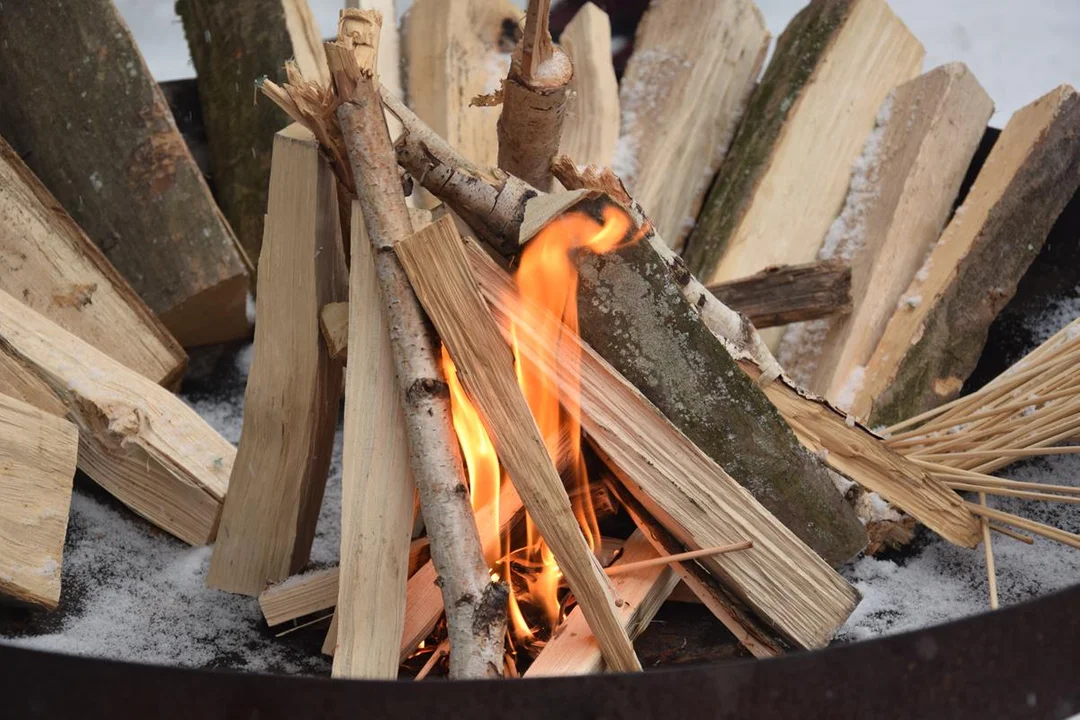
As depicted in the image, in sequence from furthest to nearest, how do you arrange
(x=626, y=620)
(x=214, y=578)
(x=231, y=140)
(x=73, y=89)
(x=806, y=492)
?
(x=231, y=140)
(x=73, y=89)
(x=214, y=578)
(x=806, y=492)
(x=626, y=620)

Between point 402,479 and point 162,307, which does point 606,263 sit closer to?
point 402,479

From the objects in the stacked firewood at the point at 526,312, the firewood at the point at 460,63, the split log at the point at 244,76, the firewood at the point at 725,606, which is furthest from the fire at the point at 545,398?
the split log at the point at 244,76

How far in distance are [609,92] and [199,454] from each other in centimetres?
114

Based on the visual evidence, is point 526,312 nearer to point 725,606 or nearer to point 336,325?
point 336,325

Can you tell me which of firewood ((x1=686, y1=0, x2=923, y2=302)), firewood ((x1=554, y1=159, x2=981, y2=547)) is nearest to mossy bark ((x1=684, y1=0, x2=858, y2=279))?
firewood ((x1=686, y1=0, x2=923, y2=302))

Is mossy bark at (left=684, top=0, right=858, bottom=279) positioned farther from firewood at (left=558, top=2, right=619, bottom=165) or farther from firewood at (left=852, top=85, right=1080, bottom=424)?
firewood at (left=852, top=85, right=1080, bottom=424)

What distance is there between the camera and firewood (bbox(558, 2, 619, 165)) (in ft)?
7.11

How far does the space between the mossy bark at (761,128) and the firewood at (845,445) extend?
1.88ft

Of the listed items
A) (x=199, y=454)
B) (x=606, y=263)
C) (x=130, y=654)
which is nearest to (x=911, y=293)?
(x=606, y=263)

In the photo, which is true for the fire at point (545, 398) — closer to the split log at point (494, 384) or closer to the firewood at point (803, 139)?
the split log at point (494, 384)

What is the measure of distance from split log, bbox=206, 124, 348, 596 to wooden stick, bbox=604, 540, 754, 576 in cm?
44

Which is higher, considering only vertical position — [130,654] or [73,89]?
[73,89]

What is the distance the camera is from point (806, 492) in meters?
1.34

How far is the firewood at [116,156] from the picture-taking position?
1913mm
